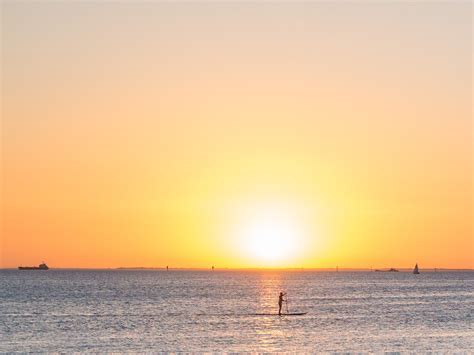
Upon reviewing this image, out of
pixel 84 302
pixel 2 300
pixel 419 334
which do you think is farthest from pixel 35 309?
pixel 419 334

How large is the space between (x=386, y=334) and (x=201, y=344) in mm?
17326

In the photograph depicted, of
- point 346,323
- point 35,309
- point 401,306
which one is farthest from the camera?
point 401,306

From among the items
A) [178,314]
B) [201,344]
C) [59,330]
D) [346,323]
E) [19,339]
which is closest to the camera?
[201,344]

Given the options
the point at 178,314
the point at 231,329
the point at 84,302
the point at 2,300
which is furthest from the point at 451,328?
the point at 2,300

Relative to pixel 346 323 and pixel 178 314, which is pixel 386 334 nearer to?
pixel 346 323

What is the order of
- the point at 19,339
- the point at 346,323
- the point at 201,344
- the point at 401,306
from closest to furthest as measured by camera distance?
the point at 201,344 < the point at 19,339 < the point at 346,323 < the point at 401,306

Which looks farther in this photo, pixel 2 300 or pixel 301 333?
pixel 2 300

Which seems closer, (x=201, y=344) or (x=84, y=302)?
(x=201, y=344)

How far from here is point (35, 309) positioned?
10288cm

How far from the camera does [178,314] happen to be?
311 ft

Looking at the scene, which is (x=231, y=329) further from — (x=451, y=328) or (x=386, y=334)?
(x=451, y=328)

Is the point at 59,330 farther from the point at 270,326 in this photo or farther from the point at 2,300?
the point at 2,300

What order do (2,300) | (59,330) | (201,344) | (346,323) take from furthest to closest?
(2,300), (346,323), (59,330), (201,344)

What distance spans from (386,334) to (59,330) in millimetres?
29530
